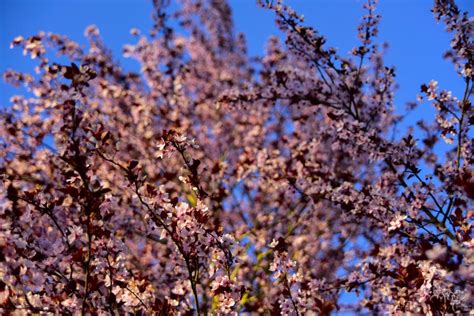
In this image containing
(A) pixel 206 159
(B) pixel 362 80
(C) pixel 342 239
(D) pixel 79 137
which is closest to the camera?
(D) pixel 79 137

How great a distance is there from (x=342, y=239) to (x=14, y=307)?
266 inches

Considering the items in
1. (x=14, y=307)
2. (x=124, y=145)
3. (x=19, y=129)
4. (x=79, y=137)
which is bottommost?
(x=14, y=307)

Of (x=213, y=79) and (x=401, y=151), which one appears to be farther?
(x=213, y=79)

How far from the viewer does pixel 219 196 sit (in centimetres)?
584

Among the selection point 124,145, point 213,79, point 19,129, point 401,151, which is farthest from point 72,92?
point 213,79

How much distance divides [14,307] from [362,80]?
4488 mm

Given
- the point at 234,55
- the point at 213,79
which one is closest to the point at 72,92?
the point at 213,79

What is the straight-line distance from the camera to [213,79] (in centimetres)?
1245

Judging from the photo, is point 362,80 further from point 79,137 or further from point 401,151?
point 79,137

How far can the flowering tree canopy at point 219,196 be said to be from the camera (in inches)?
132

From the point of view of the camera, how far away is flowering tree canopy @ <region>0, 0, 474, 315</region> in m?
3.36

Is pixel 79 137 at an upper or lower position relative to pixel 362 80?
lower

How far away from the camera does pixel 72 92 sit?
11.2ft

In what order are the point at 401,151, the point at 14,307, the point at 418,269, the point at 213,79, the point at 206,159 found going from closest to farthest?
the point at 14,307 → the point at 418,269 → the point at 401,151 → the point at 206,159 → the point at 213,79
